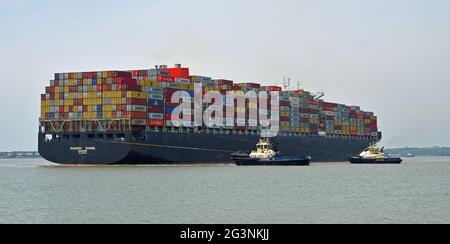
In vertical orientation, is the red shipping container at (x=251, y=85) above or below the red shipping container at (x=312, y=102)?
above

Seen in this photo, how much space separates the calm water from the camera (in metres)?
40.0

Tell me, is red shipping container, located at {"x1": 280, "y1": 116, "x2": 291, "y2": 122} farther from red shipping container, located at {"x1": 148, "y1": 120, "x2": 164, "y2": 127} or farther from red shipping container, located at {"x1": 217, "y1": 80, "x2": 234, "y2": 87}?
red shipping container, located at {"x1": 148, "y1": 120, "x2": 164, "y2": 127}

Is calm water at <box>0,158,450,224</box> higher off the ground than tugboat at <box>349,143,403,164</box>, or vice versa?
tugboat at <box>349,143,403,164</box>

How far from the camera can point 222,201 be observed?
47875 millimetres

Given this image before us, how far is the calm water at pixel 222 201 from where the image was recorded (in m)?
40.0

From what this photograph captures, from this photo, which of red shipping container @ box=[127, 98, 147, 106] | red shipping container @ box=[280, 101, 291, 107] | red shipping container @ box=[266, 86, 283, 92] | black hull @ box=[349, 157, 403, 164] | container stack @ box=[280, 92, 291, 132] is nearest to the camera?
red shipping container @ box=[127, 98, 147, 106]

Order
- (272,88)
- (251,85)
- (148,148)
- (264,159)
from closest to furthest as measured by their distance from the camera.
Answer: (148,148)
(264,159)
(251,85)
(272,88)

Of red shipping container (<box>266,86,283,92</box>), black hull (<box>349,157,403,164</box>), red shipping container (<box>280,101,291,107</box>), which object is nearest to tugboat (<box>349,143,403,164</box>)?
black hull (<box>349,157,403,164</box>)

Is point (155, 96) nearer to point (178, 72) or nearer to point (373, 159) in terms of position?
point (178, 72)

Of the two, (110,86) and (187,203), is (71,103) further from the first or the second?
(187,203)

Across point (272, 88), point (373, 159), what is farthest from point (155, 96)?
point (373, 159)

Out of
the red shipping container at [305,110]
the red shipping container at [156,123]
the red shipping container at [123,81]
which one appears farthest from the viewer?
the red shipping container at [305,110]

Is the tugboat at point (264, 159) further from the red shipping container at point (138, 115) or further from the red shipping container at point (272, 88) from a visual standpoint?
the red shipping container at point (272, 88)

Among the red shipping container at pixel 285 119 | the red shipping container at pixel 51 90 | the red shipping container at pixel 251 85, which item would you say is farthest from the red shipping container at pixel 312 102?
the red shipping container at pixel 51 90
